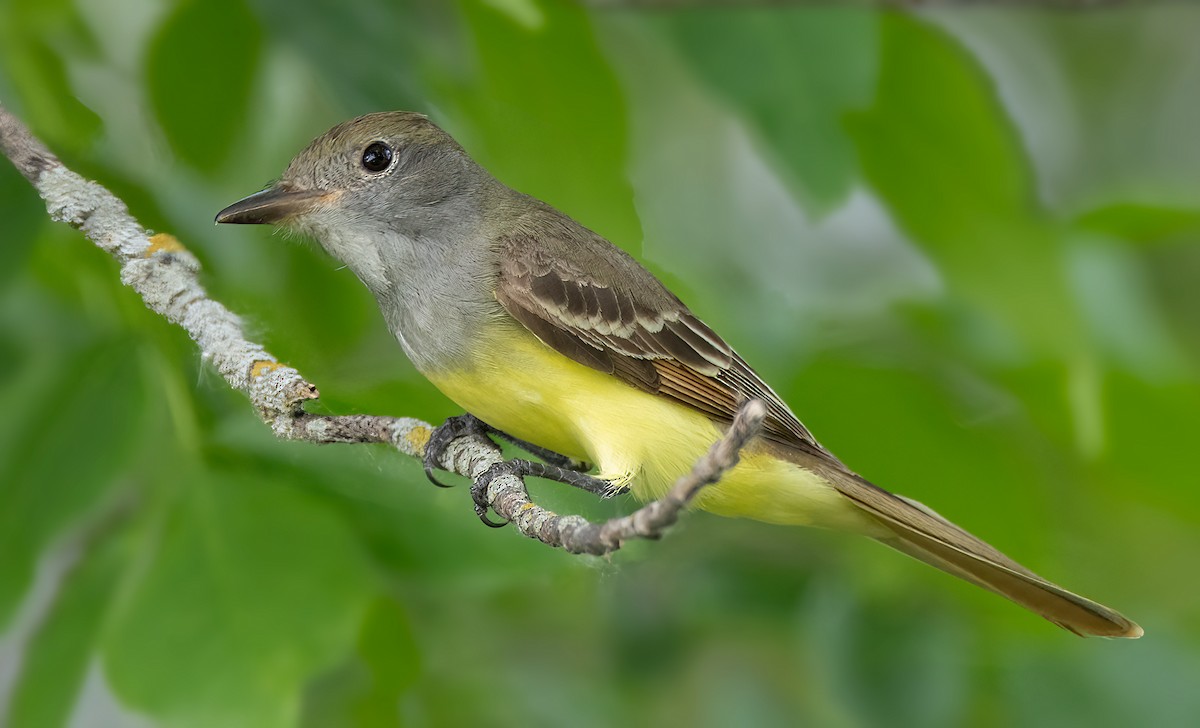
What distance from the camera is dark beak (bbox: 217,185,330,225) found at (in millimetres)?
1994

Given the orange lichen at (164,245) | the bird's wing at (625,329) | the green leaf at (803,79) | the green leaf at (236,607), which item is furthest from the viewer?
the bird's wing at (625,329)

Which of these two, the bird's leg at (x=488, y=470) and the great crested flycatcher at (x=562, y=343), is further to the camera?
the great crested flycatcher at (x=562, y=343)

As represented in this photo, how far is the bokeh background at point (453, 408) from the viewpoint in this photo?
5.76ft

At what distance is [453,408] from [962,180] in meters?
0.96

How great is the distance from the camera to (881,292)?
263 cm

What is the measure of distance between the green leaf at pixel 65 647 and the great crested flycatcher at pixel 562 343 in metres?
0.59

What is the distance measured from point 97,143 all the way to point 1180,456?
6.00 feet

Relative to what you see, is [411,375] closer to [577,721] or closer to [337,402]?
[337,402]

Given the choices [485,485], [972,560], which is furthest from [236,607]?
[972,560]

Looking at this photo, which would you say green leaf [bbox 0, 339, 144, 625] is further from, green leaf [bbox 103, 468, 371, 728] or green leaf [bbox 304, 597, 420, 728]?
green leaf [bbox 304, 597, 420, 728]

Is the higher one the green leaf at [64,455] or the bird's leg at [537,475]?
the bird's leg at [537,475]

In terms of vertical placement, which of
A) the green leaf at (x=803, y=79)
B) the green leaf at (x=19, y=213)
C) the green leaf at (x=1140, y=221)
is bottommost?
the green leaf at (x=19, y=213)

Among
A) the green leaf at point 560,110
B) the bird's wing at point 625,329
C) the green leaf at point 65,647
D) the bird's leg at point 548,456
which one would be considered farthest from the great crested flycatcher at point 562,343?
the green leaf at point 65,647

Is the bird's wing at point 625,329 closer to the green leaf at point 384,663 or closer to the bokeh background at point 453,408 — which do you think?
the bokeh background at point 453,408
